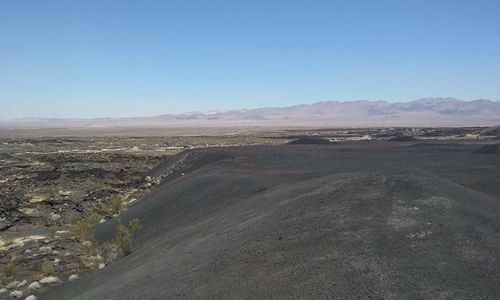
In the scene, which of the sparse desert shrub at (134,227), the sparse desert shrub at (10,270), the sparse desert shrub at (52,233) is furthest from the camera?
the sparse desert shrub at (52,233)

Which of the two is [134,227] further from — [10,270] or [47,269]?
[10,270]

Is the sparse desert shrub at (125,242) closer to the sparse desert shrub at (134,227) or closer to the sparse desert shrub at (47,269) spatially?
the sparse desert shrub at (134,227)

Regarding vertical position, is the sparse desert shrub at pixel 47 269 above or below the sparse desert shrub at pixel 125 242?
below

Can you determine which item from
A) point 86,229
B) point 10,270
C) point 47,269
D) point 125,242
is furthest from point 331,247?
point 86,229

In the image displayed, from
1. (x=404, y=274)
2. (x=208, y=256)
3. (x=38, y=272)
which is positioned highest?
(x=404, y=274)

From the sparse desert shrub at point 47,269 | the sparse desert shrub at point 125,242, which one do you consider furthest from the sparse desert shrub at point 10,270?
the sparse desert shrub at point 125,242

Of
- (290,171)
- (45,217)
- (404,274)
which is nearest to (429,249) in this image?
(404,274)

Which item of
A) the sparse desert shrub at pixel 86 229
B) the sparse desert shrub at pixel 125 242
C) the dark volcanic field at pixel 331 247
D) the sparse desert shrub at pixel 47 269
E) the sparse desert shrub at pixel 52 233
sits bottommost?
the sparse desert shrub at pixel 52 233

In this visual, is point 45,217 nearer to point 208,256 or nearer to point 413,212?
point 208,256
